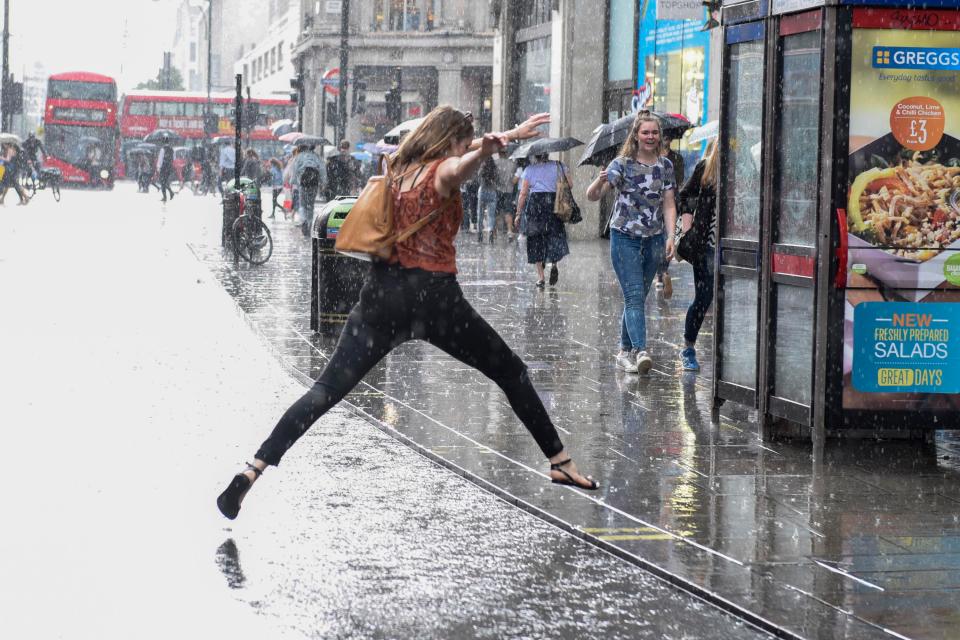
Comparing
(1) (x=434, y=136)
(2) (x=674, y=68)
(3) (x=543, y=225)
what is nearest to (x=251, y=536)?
(1) (x=434, y=136)

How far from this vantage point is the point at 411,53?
60625 mm

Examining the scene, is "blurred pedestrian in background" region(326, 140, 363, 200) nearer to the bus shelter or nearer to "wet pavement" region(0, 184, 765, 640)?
"wet pavement" region(0, 184, 765, 640)

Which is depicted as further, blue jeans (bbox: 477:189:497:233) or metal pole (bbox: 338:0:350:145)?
metal pole (bbox: 338:0:350:145)

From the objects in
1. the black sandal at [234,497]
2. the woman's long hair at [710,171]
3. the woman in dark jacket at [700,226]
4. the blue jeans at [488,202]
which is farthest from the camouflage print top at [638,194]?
the blue jeans at [488,202]

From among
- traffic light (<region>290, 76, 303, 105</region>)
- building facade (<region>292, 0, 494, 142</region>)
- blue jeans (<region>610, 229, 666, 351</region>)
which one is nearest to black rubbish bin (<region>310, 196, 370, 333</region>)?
blue jeans (<region>610, 229, 666, 351</region>)

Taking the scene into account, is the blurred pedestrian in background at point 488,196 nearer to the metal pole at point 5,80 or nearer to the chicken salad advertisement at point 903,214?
the chicken salad advertisement at point 903,214

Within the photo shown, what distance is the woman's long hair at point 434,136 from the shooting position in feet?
20.1

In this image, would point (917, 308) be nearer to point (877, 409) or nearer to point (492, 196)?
point (877, 409)

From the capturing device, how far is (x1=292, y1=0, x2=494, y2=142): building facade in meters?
59.0

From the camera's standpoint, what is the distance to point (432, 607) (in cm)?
493

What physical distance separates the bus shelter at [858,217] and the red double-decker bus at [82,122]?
51341mm

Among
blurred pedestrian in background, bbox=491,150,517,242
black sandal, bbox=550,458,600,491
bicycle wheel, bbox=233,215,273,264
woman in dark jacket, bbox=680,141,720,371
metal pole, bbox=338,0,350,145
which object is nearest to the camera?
black sandal, bbox=550,458,600,491

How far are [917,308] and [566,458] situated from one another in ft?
7.27

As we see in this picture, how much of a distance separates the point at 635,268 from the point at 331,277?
A: 9.96ft
